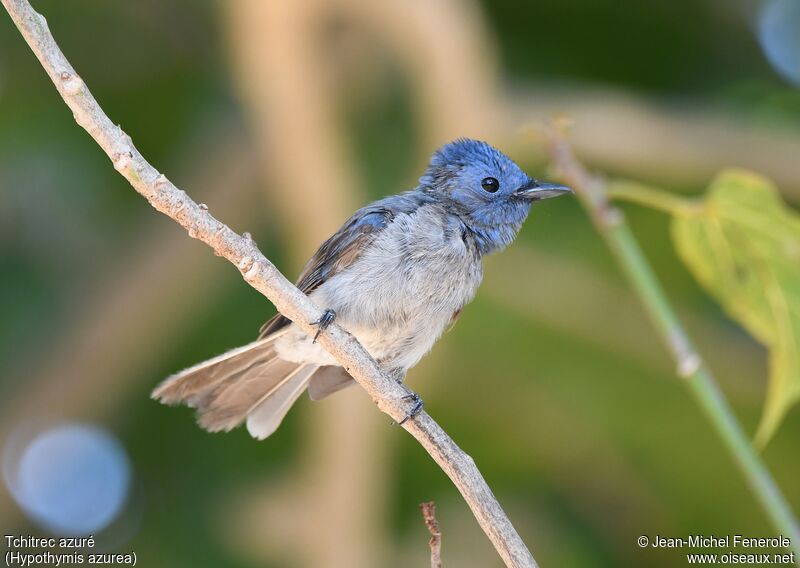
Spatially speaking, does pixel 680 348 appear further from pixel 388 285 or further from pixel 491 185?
pixel 491 185

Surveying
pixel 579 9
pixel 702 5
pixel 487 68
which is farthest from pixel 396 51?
pixel 702 5

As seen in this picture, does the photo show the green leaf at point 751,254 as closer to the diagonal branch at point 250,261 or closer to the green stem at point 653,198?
the green stem at point 653,198

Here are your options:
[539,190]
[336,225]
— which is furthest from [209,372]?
[336,225]

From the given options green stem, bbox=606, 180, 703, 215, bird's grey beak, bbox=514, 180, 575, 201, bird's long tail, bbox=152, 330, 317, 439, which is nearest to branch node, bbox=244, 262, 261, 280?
bird's long tail, bbox=152, 330, 317, 439

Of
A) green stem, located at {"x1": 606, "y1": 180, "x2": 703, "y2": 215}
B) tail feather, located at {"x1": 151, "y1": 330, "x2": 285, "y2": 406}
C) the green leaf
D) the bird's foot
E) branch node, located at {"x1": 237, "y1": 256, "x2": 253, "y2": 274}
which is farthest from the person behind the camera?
tail feather, located at {"x1": 151, "y1": 330, "x2": 285, "y2": 406}

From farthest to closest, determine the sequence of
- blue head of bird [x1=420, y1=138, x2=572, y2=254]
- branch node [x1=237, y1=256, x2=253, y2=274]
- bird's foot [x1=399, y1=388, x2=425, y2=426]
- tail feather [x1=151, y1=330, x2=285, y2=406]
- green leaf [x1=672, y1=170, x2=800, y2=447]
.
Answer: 1. blue head of bird [x1=420, y1=138, x2=572, y2=254]
2. tail feather [x1=151, y1=330, x2=285, y2=406]
3. green leaf [x1=672, y1=170, x2=800, y2=447]
4. bird's foot [x1=399, y1=388, x2=425, y2=426]
5. branch node [x1=237, y1=256, x2=253, y2=274]

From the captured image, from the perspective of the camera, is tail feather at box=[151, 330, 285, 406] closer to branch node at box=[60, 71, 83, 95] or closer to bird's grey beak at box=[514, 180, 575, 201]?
bird's grey beak at box=[514, 180, 575, 201]

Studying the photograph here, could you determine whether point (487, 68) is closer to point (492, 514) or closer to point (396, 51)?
point (396, 51)

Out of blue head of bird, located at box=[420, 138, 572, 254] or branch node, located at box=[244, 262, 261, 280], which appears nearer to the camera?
branch node, located at box=[244, 262, 261, 280]
